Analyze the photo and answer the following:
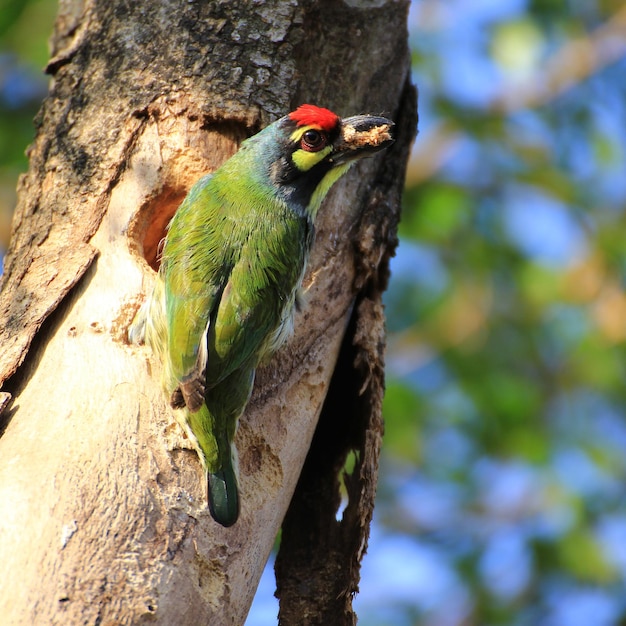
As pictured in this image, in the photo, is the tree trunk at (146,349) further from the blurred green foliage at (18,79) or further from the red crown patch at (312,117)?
the blurred green foliage at (18,79)

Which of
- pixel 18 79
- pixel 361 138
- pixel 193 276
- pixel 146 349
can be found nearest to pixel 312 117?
pixel 361 138

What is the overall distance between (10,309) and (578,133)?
573cm

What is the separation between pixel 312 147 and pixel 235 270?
2.10 ft

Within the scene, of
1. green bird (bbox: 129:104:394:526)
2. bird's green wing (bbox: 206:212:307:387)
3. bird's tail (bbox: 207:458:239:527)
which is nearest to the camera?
bird's tail (bbox: 207:458:239:527)

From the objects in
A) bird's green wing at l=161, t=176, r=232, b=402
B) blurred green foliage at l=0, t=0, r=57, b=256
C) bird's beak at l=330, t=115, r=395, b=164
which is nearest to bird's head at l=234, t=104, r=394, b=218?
bird's beak at l=330, t=115, r=395, b=164

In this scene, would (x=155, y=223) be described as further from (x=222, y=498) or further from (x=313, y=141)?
(x=222, y=498)

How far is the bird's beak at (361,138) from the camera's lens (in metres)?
3.51

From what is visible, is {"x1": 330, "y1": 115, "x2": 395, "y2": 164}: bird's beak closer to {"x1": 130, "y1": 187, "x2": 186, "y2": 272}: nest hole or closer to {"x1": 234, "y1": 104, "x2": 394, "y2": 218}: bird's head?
{"x1": 234, "y1": 104, "x2": 394, "y2": 218}: bird's head

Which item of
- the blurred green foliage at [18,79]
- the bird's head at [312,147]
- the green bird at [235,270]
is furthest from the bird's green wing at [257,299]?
the blurred green foliage at [18,79]

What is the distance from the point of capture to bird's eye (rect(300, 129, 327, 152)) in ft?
11.5

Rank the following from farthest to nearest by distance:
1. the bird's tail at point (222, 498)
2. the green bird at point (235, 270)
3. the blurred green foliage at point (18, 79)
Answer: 1. the blurred green foliage at point (18, 79)
2. the green bird at point (235, 270)
3. the bird's tail at point (222, 498)

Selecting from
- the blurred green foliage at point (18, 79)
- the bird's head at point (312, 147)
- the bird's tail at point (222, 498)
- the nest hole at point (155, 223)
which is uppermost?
the blurred green foliage at point (18, 79)

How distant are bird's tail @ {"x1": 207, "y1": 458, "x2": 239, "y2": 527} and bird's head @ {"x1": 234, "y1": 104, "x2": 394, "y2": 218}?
1.27 meters

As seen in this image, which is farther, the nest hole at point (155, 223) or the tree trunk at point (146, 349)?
the nest hole at point (155, 223)
